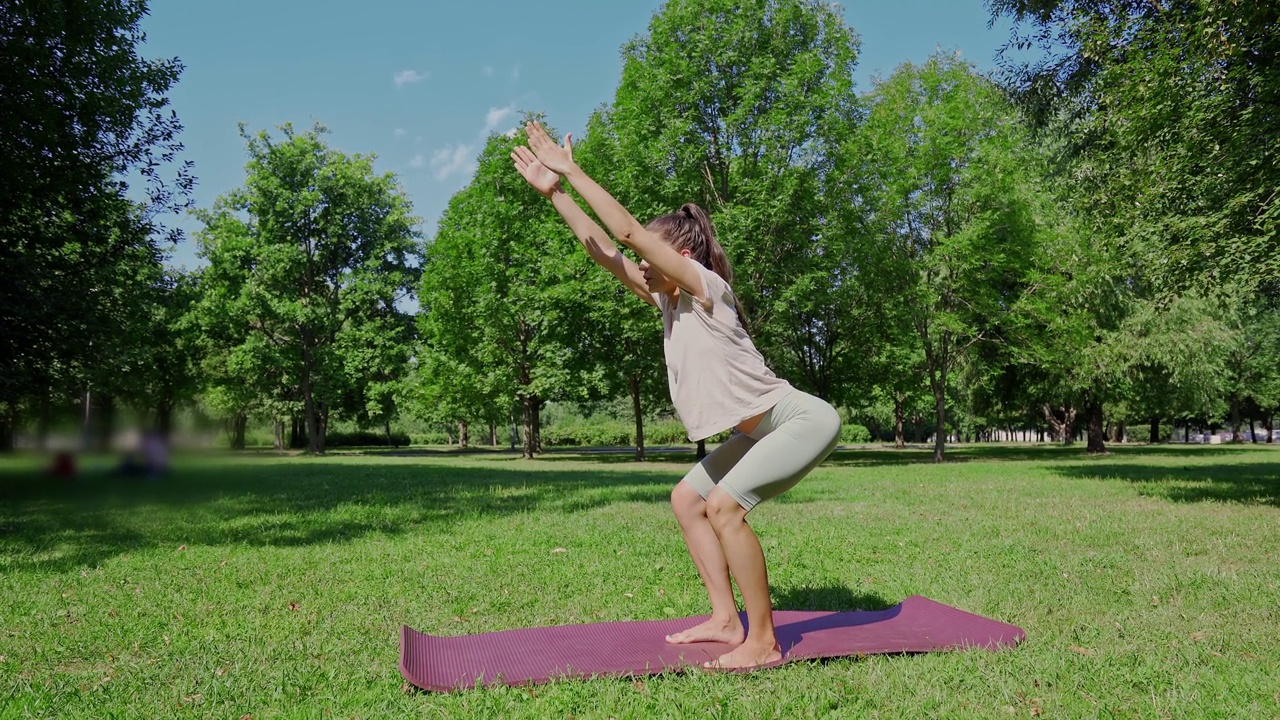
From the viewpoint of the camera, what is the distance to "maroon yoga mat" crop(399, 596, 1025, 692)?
3809 mm

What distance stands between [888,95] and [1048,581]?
1049 inches

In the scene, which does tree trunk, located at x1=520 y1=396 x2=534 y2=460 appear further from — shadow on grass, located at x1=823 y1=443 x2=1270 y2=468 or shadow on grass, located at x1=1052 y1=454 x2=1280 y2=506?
shadow on grass, located at x1=1052 y1=454 x2=1280 y2=506

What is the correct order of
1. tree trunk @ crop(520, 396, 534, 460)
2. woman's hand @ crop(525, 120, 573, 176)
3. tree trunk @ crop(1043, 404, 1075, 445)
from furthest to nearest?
tree trunk @ crop(1043, 404, 1075, 445) → tree trunk @ crop(520, 396, 534, 460) → woman's hand @ crop(525, 120, 573, 176)

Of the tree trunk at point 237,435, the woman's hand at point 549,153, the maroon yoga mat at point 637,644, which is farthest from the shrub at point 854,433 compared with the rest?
the woman's hand at point 549,153

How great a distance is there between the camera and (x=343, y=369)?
38.5 m

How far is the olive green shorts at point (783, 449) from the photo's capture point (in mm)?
3879

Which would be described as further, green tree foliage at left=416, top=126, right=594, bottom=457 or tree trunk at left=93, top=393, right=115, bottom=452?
green tree foliage at left=416, top=126, right=594, bottom=457

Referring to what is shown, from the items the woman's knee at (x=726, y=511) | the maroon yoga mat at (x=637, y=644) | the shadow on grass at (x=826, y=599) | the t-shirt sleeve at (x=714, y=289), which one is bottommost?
the shadow on grass at (x=826, y=599)

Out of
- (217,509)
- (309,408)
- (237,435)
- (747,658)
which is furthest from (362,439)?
(747,658)

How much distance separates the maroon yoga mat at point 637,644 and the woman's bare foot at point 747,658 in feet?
0.31

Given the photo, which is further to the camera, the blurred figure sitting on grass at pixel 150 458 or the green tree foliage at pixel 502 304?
the green tree foliage at pixel 502 304

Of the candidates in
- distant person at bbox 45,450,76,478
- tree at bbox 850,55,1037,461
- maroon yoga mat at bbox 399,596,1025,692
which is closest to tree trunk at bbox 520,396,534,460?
tree at bbox 850,55,1037,461

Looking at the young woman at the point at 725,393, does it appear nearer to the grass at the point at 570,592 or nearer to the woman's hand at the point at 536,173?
the woman's hand at the point at 536,173

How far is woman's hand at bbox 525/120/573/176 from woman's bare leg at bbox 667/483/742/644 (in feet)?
5.65
